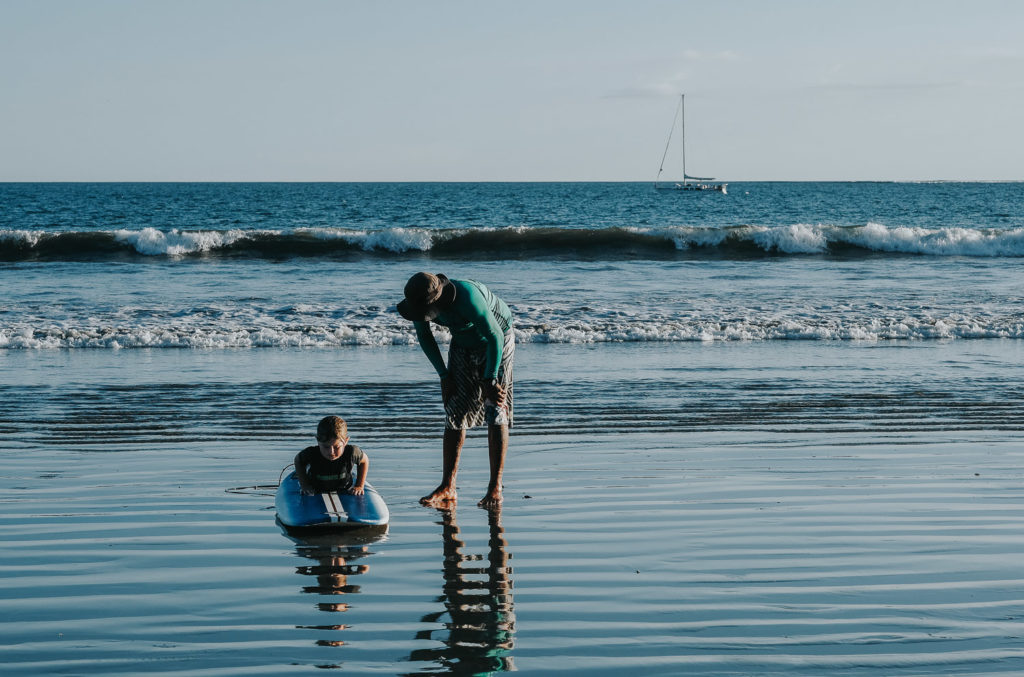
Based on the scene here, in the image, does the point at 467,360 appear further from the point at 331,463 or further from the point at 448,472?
the point at 331,463

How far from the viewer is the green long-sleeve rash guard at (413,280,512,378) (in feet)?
20.2

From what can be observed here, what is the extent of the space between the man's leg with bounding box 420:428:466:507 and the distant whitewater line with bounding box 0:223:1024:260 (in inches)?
865

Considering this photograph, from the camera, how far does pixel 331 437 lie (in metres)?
6.09

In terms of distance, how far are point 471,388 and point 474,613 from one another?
230 centimetres

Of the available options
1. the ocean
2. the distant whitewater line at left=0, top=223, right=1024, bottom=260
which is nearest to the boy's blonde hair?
the ocean

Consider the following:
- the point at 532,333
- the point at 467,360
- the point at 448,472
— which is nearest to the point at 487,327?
the point at 467,360

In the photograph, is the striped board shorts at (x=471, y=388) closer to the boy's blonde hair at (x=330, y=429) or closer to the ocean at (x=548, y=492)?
the ocean at (x=548, y=492)

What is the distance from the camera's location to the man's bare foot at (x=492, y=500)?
6207mm

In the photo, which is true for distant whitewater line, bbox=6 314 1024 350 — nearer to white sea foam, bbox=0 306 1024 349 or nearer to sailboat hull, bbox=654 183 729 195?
white sea foam, bbox=0 306 1024 349

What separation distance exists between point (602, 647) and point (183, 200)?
67.5m

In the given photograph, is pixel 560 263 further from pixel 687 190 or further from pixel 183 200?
pixel 687 190

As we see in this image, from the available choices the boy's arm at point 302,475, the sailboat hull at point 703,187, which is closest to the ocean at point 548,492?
the boy's arm at point 302,475

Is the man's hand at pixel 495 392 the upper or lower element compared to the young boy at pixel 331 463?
upper

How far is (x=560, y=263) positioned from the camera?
26.4 metres
